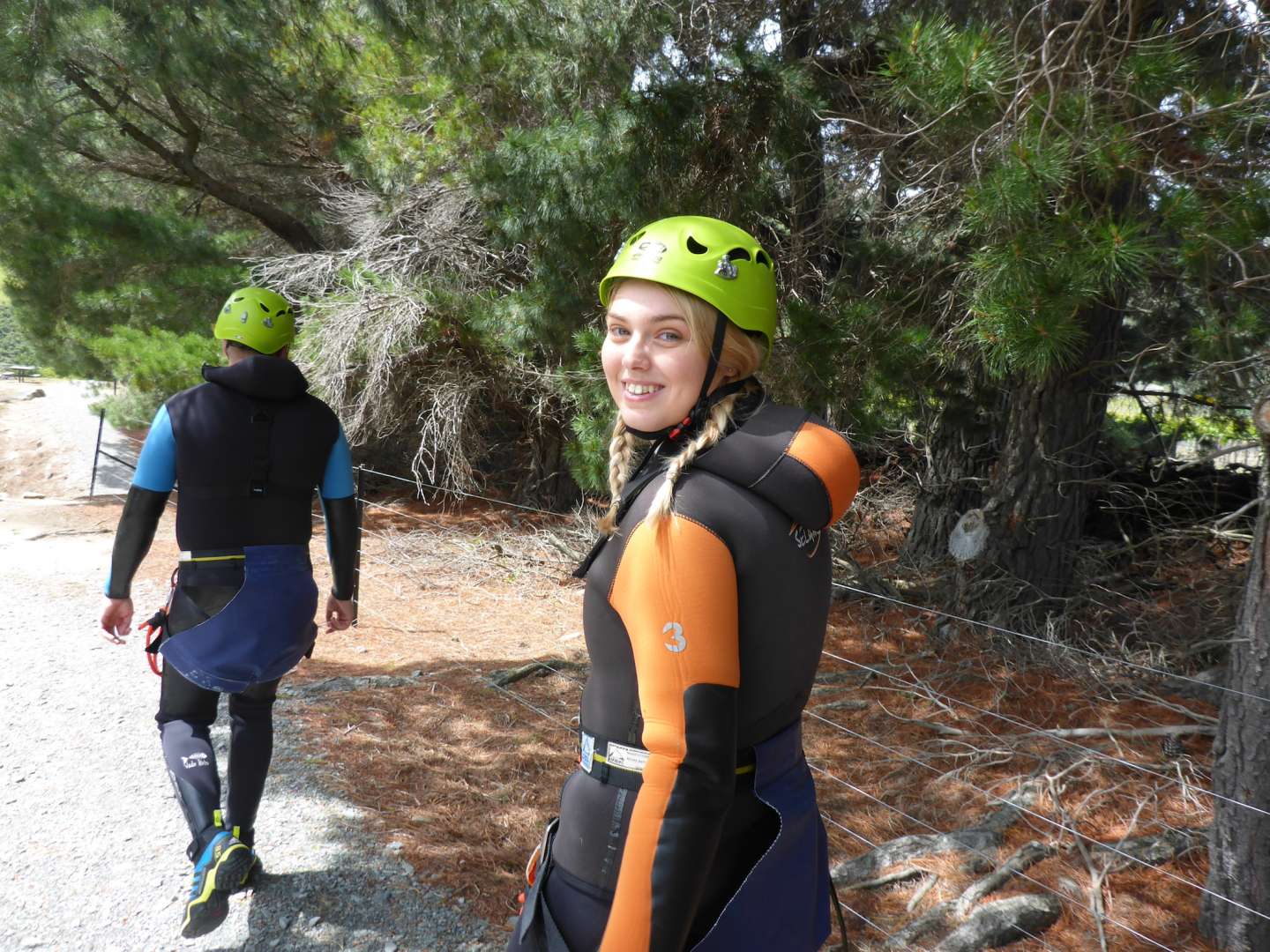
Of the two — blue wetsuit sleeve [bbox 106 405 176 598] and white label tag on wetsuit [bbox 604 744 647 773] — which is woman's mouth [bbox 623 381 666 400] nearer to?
white label tag on wetsuit [bbox 604 744 647 773]

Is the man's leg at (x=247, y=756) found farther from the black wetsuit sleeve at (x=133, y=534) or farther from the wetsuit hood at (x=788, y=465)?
the wetsuit hood at (x=788, y=465)

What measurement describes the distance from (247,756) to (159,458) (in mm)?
980

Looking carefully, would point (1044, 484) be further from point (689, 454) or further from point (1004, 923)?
point (689, 454)

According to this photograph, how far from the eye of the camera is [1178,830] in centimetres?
336

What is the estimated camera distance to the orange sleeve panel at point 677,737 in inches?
48.0

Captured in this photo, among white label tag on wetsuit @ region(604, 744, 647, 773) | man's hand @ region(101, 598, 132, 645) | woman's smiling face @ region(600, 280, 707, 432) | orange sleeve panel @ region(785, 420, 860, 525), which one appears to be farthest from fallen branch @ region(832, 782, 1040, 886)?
man's hand @ region(101, 598, 132, 645)

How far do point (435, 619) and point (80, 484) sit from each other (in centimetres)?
864

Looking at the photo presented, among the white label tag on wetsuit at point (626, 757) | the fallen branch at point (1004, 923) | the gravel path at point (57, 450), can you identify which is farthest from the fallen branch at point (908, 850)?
the gravel path at point (57, 450)

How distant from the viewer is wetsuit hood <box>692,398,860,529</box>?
4.24 feet

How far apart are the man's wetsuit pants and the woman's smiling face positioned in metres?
2.03

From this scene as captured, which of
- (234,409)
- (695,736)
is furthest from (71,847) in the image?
(695,736)

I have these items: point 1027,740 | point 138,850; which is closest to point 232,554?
point 138,850

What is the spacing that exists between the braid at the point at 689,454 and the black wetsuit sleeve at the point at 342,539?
2056 mm

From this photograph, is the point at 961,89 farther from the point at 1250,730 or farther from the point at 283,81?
the point at 283,81
